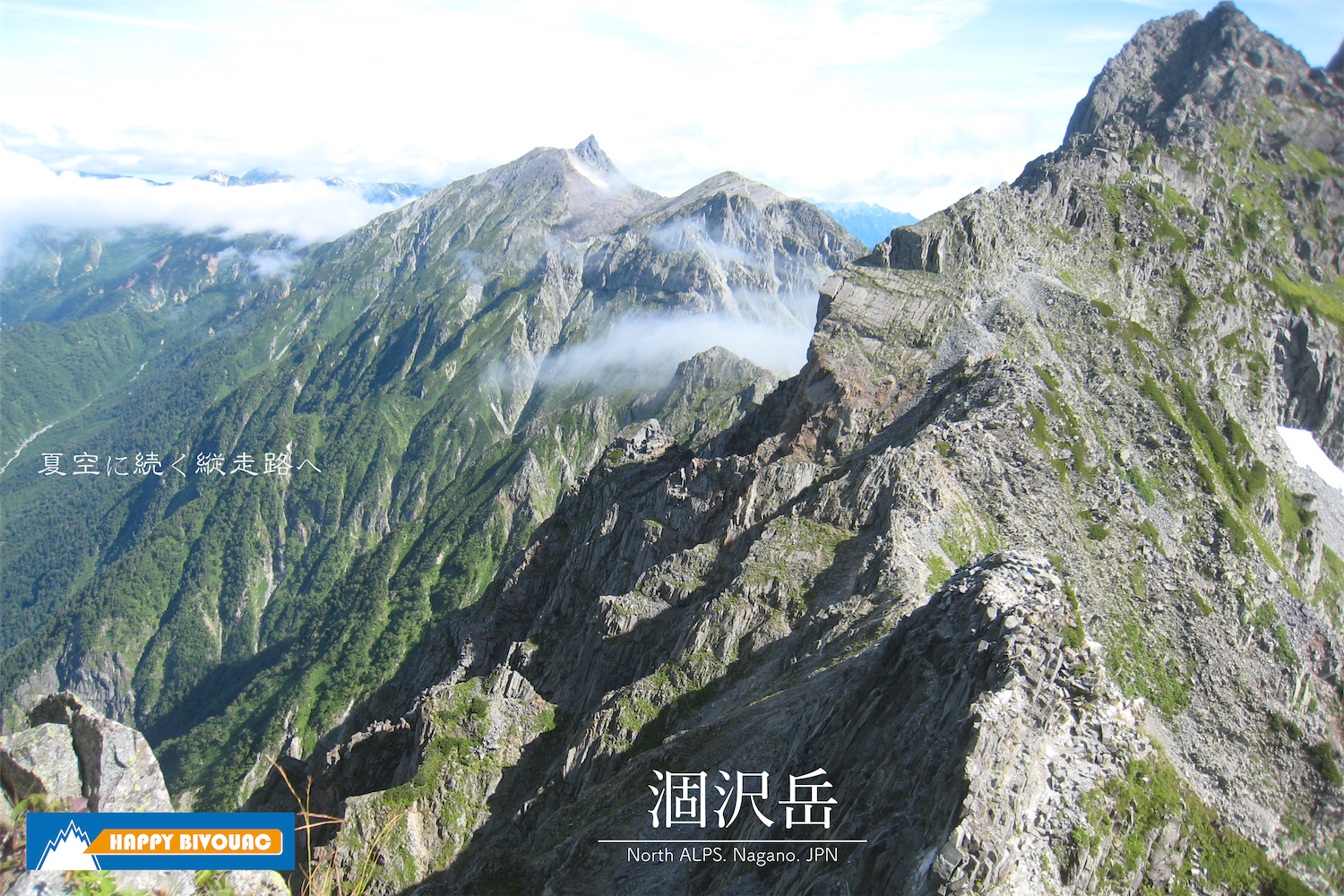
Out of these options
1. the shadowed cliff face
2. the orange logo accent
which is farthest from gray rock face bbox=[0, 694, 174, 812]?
the shadowed cliff face

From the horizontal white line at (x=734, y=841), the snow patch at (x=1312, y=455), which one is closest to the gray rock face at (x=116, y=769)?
the horizontal white line at (x=734, y=841)

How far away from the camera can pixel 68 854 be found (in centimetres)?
1540

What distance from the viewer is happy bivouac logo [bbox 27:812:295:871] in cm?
1543

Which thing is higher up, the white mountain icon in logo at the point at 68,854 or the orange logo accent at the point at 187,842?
the white mountain icon in logo at the point at 68,854

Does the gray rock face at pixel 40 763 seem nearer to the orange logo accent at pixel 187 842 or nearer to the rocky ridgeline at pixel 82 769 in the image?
the rocky ridgeline at pixel 82 769

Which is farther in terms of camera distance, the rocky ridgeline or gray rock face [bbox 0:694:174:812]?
gray rock face [bbox 0:694:174:812]

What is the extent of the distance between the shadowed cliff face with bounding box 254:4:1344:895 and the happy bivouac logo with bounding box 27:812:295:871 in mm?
21703

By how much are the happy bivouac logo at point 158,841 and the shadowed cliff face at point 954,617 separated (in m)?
21.7

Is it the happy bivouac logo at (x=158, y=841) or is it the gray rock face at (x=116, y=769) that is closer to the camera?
the happy bivouac logo at (x=158, y=841)

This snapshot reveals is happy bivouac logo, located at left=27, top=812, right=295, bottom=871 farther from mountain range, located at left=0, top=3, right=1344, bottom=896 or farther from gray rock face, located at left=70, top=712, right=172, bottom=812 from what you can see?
gray rock face, located at left=70, top=712, right=172, bottom=812

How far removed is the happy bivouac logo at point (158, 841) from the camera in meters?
15.4

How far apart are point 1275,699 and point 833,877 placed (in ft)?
234

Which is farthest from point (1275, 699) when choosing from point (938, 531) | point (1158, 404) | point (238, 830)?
point (238, 830)

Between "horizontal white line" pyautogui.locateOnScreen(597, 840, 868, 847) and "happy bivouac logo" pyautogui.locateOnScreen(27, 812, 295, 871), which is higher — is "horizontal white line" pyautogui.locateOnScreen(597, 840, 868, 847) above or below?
below
